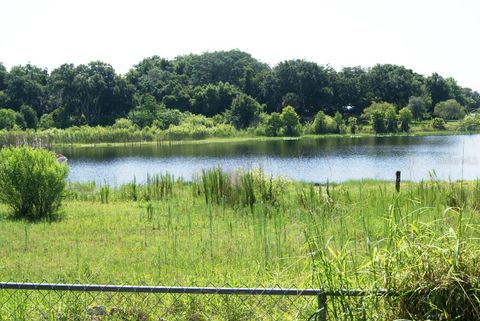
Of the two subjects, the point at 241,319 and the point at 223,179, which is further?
the point at 223,179

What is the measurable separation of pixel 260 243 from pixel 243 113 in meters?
67.1

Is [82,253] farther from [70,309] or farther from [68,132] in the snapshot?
[68,132]

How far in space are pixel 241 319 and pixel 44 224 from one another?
23.3ft

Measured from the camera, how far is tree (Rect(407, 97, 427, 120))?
80.2m

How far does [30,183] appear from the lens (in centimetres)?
1129

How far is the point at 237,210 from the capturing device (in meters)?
11.7

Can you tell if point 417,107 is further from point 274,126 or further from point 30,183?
point 30,183

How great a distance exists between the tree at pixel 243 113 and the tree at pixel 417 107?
2325 cm

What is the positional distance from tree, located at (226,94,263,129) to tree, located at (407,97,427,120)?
23252 mm

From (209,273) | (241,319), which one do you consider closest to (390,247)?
(241,319)

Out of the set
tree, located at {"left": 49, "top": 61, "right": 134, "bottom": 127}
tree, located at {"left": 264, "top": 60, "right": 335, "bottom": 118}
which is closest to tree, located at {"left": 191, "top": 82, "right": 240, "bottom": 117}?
tree, located at {"left": 264, "top": 60, "right": 335, "bottom": 118}

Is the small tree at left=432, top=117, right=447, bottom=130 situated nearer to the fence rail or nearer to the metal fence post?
the fence rail

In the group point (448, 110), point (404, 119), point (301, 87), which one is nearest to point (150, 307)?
point (404, 119)

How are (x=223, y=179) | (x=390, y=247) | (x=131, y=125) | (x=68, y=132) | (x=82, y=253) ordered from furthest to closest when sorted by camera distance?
1. (x=131, y=125)
2. (x=68, y=132)
3. (x=223, y=179)
4. (x=82, y=253)
5. (x=390, y=247)
